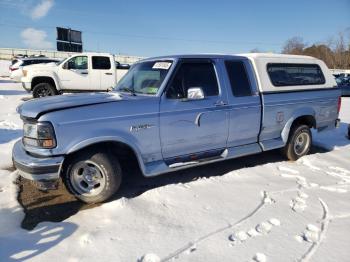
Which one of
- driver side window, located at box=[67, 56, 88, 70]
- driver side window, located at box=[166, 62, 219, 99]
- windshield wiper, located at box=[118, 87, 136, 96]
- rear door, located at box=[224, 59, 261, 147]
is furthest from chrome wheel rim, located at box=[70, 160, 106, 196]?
driver side window, located at box=[67, 56, 88, 70]

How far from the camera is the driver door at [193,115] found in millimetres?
4586

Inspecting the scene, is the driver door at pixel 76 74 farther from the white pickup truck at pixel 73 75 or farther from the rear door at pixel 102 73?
the rear door at pixel 102 73

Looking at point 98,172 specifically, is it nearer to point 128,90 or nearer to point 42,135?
point 42,135

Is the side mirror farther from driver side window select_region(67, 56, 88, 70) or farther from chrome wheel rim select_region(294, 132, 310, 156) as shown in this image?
driver side window select_region(67, 56, 88, 70)

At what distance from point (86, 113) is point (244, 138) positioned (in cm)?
264

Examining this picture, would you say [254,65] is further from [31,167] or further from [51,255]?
[51,255]

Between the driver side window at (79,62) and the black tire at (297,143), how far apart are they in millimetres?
9756

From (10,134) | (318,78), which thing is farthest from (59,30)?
(318,78)

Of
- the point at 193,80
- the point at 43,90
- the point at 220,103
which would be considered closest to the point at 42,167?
the point at 193,80

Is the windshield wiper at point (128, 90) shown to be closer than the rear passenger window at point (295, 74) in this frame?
Yes

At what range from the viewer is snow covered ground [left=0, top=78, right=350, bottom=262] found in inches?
126

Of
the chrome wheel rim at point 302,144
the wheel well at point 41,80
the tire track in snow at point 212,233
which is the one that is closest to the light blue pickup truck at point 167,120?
the chrome wheel rim at point 302,144

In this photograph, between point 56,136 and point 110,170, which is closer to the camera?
point 56,136

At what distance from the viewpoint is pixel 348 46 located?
65625 mm
